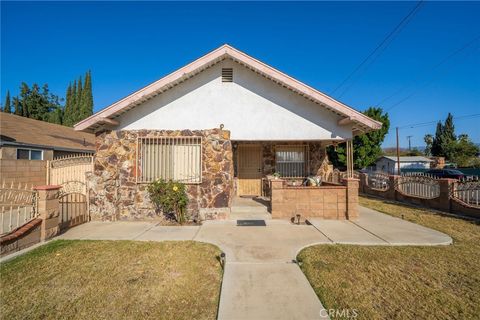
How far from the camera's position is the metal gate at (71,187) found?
7434 mm

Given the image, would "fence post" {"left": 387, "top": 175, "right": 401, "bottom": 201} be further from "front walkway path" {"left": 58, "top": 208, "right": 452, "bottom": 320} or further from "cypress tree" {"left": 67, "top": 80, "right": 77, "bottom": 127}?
"cypress tree" {"left": 67, "top": 80, "right": 77, "bottom": 127}

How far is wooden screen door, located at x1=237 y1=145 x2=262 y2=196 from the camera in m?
11.6

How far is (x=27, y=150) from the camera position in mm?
11539

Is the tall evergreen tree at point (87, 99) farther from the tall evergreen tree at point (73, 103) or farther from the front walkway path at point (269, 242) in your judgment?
the front walkway path at point (269, 242)

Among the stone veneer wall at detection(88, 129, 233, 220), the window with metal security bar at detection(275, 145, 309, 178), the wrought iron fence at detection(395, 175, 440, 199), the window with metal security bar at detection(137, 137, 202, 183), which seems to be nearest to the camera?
the stone veneer wall at detection(88, 129, 233, 220)

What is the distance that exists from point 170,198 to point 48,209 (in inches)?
126

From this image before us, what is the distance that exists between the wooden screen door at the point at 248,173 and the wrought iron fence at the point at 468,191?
7.98 m

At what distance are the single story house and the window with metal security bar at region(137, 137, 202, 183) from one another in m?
0.04

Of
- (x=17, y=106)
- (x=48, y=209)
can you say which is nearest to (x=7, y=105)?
(x=17, y=106)

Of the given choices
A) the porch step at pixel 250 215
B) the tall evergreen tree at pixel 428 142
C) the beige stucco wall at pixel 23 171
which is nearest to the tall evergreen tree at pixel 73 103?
the beige stucco wall at pixel 23 171

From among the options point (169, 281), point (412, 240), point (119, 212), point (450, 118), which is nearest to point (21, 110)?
point (119, 212)

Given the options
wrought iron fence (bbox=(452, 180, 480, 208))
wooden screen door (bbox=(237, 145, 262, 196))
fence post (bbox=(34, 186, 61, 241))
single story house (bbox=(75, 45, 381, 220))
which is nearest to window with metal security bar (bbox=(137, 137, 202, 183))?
single story house (bbox=(75, 45, 381, 220))

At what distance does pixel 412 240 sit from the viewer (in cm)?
601

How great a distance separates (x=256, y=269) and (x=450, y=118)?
60.0m
